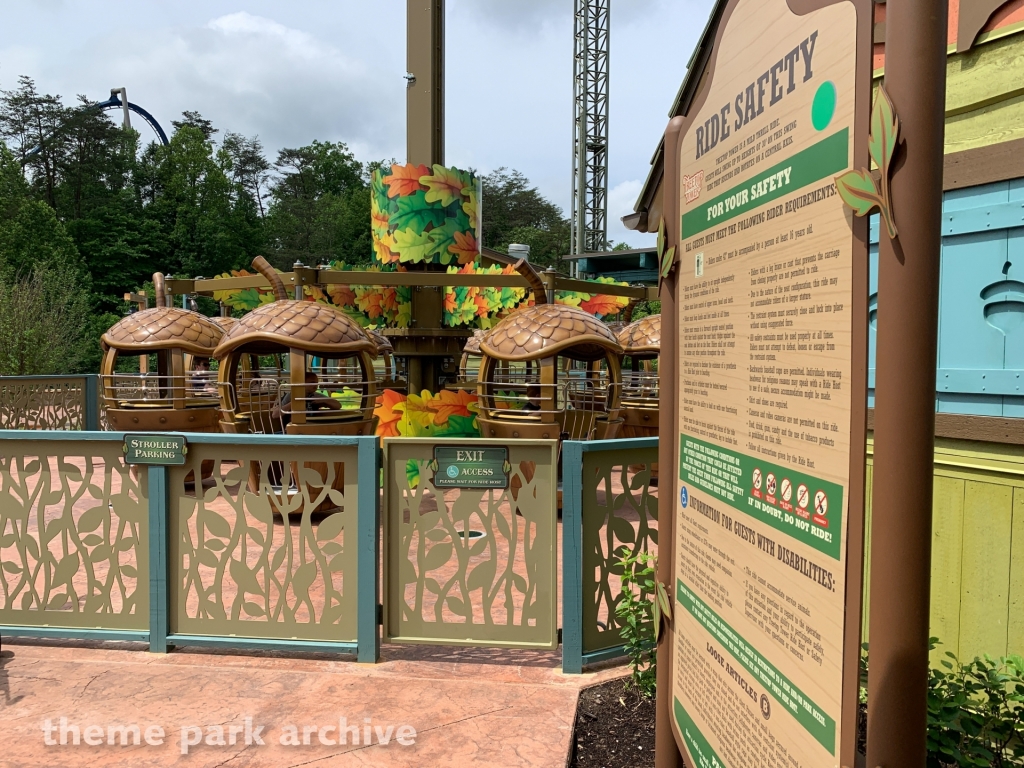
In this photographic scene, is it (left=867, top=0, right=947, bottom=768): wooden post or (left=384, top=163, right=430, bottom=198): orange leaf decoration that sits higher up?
(left=384, top=163, right=430, bottom=198): orange leaf decoration

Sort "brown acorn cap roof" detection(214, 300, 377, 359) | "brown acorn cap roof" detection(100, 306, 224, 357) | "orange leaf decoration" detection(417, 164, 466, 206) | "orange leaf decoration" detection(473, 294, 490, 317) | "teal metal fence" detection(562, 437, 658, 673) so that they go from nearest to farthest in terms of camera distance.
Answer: "teal metal fence" detection(562, 437, 658, 673) < "brown acorn cap roof" detection(214, 300, 377, 359) < "brown acorn cap roof" detection(100, 306, 224, 357) < "orange leaf decoration" detection(417, 164, 466, 206) < "orange leaf decoration" detection(473, 294, 490, 317)

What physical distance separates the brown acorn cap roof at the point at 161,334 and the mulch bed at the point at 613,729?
695cm

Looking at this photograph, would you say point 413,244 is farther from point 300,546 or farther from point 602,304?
point 300,546

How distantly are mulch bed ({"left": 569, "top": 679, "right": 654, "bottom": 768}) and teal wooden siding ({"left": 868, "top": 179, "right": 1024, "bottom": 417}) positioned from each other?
205cm

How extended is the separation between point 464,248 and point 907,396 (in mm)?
10369

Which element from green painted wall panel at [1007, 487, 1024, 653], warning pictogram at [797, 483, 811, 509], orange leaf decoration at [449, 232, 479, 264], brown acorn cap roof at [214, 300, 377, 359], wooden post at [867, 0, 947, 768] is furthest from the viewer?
orange leaf decoration at [449, 232, 479, 264]

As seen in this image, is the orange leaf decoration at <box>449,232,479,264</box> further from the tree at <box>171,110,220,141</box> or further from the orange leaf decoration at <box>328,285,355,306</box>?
the tree at <box>171,110,220,141</box>

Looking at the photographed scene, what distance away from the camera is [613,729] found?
3.48m

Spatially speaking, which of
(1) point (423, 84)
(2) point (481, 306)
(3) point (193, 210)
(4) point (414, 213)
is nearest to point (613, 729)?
(2) point (481, 306)

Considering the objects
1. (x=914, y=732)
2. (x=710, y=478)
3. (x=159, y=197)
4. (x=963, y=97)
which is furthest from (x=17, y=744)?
(x=159, y=197)

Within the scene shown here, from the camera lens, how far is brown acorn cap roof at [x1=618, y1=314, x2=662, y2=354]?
1028 centimetres

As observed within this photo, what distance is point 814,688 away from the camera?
1569mm

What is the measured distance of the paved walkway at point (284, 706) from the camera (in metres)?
3.24

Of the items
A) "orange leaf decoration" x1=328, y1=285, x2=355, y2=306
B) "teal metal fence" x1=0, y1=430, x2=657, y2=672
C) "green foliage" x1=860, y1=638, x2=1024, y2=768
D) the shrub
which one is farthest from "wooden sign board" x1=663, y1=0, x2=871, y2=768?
"orange leaf decoration" x1=328, y1=285, x2=355, y2=306
